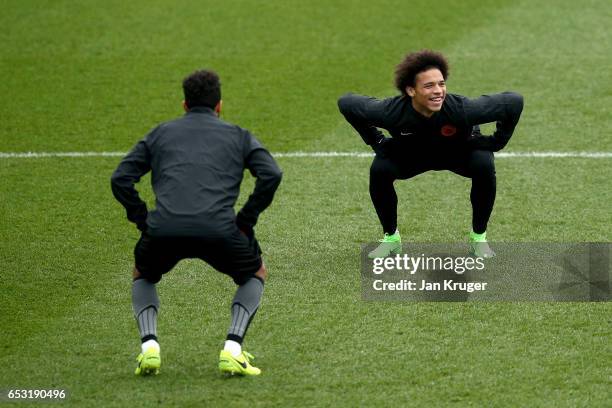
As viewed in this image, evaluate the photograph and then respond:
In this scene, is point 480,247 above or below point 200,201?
above

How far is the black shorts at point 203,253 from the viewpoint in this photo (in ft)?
19.2

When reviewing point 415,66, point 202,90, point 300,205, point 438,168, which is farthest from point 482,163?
point 202,90

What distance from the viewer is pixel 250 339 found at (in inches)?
260

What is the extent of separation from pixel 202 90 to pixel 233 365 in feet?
4.51

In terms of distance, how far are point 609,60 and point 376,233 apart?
18.6 ft

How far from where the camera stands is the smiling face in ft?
24.1

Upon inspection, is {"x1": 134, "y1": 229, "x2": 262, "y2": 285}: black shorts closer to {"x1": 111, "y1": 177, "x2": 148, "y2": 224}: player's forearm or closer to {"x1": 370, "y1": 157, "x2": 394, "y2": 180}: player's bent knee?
{"x1": 111, "y1": 177, "x2": 148, "y2": 224}: player's forearm

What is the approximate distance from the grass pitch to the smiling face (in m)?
1.21

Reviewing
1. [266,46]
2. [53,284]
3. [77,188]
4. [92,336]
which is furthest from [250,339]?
[266,46]

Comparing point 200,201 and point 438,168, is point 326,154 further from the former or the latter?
point 200,201

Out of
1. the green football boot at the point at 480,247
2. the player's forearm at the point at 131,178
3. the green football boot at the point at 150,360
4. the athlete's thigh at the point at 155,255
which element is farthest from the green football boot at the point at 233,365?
the green football boot at the point at 480,247

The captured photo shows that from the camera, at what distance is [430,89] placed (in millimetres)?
7363

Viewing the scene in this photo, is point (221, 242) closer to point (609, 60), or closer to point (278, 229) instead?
point (278, 229)

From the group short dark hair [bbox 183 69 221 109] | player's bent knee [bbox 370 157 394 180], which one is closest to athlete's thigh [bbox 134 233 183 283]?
short dark hair [bbox 183 69 221 109]
